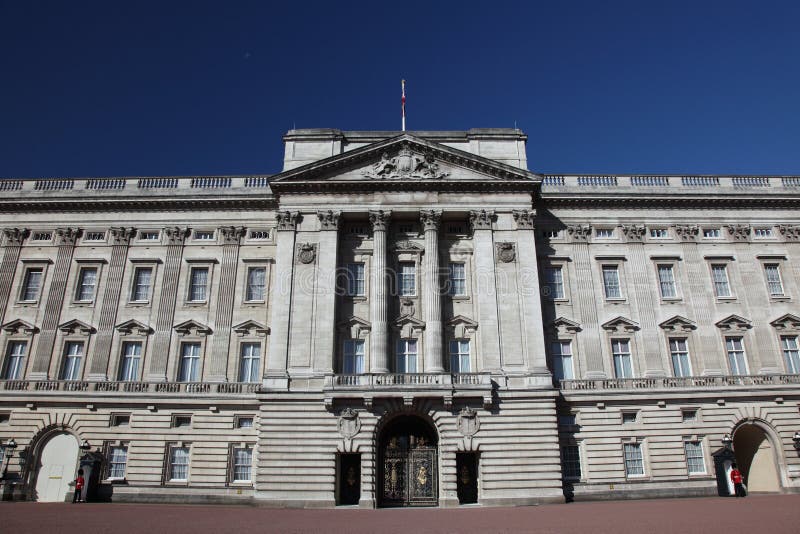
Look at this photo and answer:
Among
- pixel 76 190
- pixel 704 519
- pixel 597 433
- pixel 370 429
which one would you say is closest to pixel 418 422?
pixel 370 429

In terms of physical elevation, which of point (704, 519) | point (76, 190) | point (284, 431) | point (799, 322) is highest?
point (76, 190)

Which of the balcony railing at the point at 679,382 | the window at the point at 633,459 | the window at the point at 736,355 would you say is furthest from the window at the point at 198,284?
the window at the point at 736,355

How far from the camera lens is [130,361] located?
38.2 metres

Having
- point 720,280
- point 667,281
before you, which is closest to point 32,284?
point 667,281

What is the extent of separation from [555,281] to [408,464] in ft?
51.2

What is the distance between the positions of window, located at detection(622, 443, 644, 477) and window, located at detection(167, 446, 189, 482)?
26.4 meters

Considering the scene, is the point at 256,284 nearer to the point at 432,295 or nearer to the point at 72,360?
the point at 432,295

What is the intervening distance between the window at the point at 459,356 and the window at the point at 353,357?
5612mm

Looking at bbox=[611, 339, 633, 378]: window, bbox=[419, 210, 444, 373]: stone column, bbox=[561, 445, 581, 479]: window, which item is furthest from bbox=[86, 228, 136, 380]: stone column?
bbox=[611, 339, 633, 378]: window

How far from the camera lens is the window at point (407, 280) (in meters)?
38.6

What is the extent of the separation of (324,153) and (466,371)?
17.5 metres

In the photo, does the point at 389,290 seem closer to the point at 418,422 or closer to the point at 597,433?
the point at 418,422

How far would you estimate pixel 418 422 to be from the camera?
35062mm

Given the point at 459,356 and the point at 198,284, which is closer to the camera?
the point at 459,356
